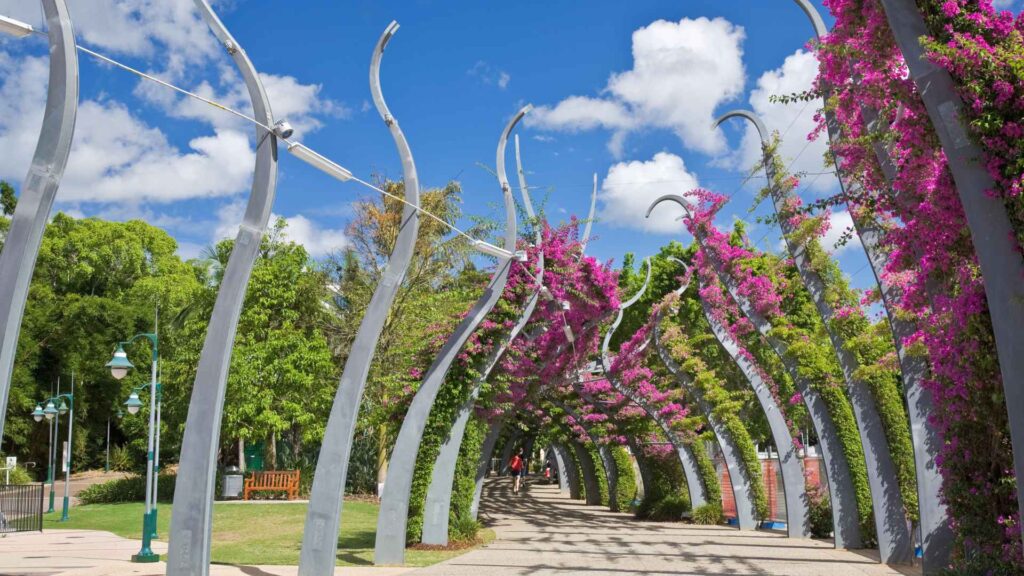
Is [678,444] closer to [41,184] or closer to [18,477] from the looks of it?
[41,184]

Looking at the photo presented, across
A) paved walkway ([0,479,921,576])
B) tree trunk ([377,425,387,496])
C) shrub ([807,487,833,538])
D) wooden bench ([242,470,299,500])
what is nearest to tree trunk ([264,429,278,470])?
wooden bench ([242,470,299,500])

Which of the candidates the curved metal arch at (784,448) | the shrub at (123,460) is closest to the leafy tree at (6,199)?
the shrub at (123,460)

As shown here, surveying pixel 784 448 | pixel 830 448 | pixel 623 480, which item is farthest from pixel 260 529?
pixel 623 480

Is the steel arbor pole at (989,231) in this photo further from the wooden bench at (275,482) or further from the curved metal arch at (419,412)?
the wooden bench at (275,482)

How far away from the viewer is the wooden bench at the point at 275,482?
87.9ft

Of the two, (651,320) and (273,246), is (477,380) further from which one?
(273,246)

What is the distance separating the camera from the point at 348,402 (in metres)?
10.6

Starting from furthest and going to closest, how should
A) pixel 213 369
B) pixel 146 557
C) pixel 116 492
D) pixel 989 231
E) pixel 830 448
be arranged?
pixel 116 492 < pixel 830 448 < pixel 146 557 < pixel 213 369 < pixel 989 231

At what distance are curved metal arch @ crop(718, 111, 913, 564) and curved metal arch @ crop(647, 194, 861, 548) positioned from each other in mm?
1848

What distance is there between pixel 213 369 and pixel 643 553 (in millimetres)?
9219

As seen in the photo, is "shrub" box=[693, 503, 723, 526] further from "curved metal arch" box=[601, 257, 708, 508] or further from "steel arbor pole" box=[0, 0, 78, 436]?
"steel arbor pole" box=[0, 0, 78, 436]

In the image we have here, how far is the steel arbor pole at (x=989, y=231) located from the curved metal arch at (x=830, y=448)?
32.1 ft

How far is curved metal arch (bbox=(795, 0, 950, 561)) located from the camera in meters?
10.1

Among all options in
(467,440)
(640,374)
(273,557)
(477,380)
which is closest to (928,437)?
(477,380)
